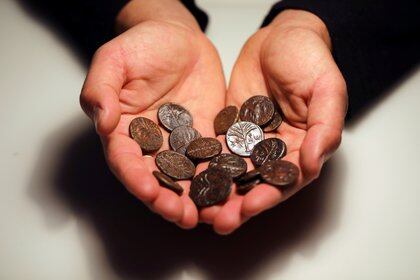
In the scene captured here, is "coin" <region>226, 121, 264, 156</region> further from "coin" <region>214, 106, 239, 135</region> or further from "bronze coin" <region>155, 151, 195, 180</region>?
"bronze coin" <region>155, 151, 195, 180</region>

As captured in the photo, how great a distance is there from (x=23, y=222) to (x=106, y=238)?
386 millimetres

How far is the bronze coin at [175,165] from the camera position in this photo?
60.2 inches

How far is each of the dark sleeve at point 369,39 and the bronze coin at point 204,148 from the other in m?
0.74

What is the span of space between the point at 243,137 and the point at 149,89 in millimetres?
454

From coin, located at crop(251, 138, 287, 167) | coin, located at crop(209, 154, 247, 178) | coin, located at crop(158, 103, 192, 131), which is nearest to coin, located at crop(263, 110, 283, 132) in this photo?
coin, located at crop(251, 138, 287, 167)

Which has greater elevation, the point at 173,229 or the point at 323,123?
the point at 323,123

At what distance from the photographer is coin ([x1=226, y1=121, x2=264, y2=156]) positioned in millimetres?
1702

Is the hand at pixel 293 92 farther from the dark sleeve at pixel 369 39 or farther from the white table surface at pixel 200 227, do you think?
the white table surface at pixel 200 227

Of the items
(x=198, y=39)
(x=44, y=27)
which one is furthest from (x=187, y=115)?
(x=44, y=27)

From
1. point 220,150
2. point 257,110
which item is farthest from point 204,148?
point 257,110

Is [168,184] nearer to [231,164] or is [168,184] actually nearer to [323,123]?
[231,164]

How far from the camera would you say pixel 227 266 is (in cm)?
157

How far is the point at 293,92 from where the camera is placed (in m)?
1.67

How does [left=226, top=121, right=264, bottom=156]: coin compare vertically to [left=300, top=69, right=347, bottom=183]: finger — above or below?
below
